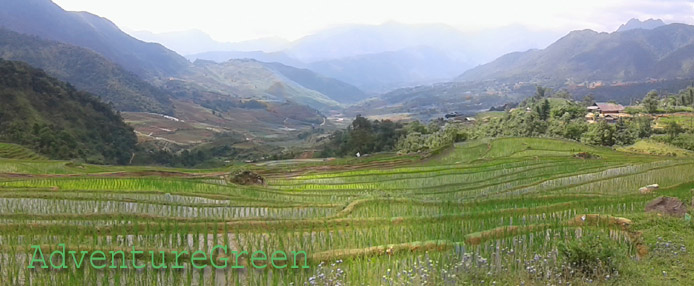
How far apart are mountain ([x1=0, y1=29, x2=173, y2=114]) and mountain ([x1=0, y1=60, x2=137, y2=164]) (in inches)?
2529

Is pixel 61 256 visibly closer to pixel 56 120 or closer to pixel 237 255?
pixel 237 255

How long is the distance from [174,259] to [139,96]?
503ft

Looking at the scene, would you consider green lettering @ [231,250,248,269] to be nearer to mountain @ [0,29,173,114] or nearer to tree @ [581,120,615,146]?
tree @ [581,120,615,146]

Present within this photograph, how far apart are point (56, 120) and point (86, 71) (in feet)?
317

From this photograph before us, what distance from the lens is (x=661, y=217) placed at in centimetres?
891

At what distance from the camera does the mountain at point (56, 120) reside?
50.6 meters

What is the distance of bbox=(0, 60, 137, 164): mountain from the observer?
166 ft

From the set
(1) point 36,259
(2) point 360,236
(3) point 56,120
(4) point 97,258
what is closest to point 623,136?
(2) point 360,236

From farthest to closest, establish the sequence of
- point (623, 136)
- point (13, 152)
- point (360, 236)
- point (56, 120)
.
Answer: point (56, 120) < point (623, 136) < point (13, 152) < point (360, 236)

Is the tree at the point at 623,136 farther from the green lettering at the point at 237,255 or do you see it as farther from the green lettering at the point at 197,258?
the green lettering at the point at 197,258

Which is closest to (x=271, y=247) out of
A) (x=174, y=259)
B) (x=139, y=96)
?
(x=174, y=259)

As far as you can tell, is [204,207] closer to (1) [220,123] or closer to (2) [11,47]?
(1) [220,123]

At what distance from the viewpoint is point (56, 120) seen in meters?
65.2

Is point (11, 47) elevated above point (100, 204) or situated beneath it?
elevated above
